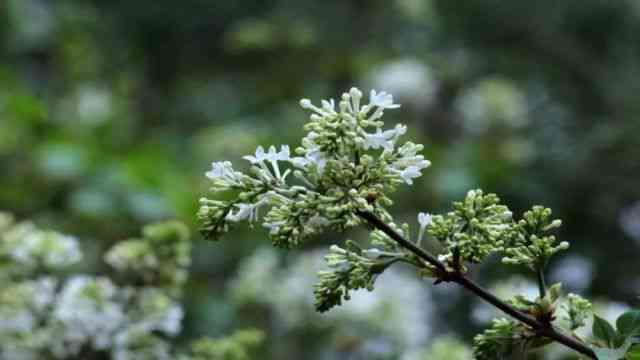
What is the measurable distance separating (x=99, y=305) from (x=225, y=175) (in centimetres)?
38

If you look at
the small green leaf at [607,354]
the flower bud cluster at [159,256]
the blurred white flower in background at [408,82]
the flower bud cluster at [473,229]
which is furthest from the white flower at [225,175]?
the blurred white flower in background at [408,82]

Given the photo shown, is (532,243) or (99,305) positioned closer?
(532,243)

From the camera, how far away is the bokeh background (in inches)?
64.1

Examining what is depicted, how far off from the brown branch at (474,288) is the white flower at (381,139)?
4cm

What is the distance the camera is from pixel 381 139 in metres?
0.64

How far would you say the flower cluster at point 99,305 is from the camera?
38.8 inches

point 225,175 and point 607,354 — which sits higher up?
point 225,175

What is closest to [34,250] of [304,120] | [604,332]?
[604,332]

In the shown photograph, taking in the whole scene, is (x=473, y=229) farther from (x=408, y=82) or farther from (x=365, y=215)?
(x=408, y=82)

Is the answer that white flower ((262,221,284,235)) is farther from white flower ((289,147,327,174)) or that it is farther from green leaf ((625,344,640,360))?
green leaf ((625,344,640,360))

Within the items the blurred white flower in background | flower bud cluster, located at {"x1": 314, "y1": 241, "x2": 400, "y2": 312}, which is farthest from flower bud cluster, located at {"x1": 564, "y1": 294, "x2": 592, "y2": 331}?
the blurred white flower in background

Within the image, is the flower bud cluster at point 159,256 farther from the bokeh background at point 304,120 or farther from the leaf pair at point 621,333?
the leaf pair at point 621,333

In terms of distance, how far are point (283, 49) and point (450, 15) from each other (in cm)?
40

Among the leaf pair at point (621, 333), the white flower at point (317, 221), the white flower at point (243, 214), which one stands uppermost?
the white flower at point (243, 214)
